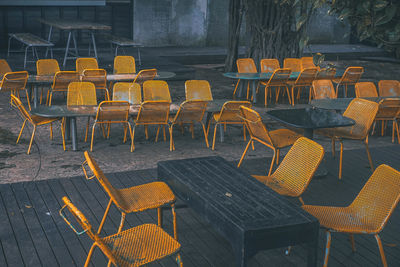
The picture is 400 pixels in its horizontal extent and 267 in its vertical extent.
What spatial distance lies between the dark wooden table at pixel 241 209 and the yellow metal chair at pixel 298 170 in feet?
1.45

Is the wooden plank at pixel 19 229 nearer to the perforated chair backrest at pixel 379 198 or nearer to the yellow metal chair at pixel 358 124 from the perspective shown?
the perforated chair backrest at pixel 379 198

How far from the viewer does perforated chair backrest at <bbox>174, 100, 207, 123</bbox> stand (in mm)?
7289

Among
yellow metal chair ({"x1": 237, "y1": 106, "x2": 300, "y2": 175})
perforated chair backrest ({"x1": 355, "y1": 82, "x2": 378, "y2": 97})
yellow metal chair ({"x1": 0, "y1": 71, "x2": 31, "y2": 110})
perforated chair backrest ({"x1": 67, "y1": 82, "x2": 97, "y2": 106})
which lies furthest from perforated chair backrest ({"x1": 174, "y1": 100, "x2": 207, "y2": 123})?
yellow metal chair ({"x1": 0, "y1": 71, "x2": 31, "y2": 110})

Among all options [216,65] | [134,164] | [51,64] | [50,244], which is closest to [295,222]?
[50,244]

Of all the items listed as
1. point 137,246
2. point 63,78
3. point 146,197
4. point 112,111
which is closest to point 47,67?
point 63,78

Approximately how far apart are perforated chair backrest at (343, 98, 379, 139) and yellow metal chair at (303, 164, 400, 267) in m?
2.57

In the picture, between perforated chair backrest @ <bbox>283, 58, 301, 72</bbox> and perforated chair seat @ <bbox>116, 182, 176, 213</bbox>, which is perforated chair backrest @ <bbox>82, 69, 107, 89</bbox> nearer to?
perforated chair backrest @ <bbox>283, 58, 301, 72</bbox>

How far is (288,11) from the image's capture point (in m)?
12.2

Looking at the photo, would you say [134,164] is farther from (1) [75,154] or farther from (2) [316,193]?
(2) [316,193]

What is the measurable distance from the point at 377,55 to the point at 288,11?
10009mm

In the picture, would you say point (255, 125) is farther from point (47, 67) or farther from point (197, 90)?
point (47, 67)

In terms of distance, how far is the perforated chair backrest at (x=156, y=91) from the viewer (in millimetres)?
8312

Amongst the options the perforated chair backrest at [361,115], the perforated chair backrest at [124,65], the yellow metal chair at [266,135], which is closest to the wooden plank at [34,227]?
the yellow metal chair at [266,135]

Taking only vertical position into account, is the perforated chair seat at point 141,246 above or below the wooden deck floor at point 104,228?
above
